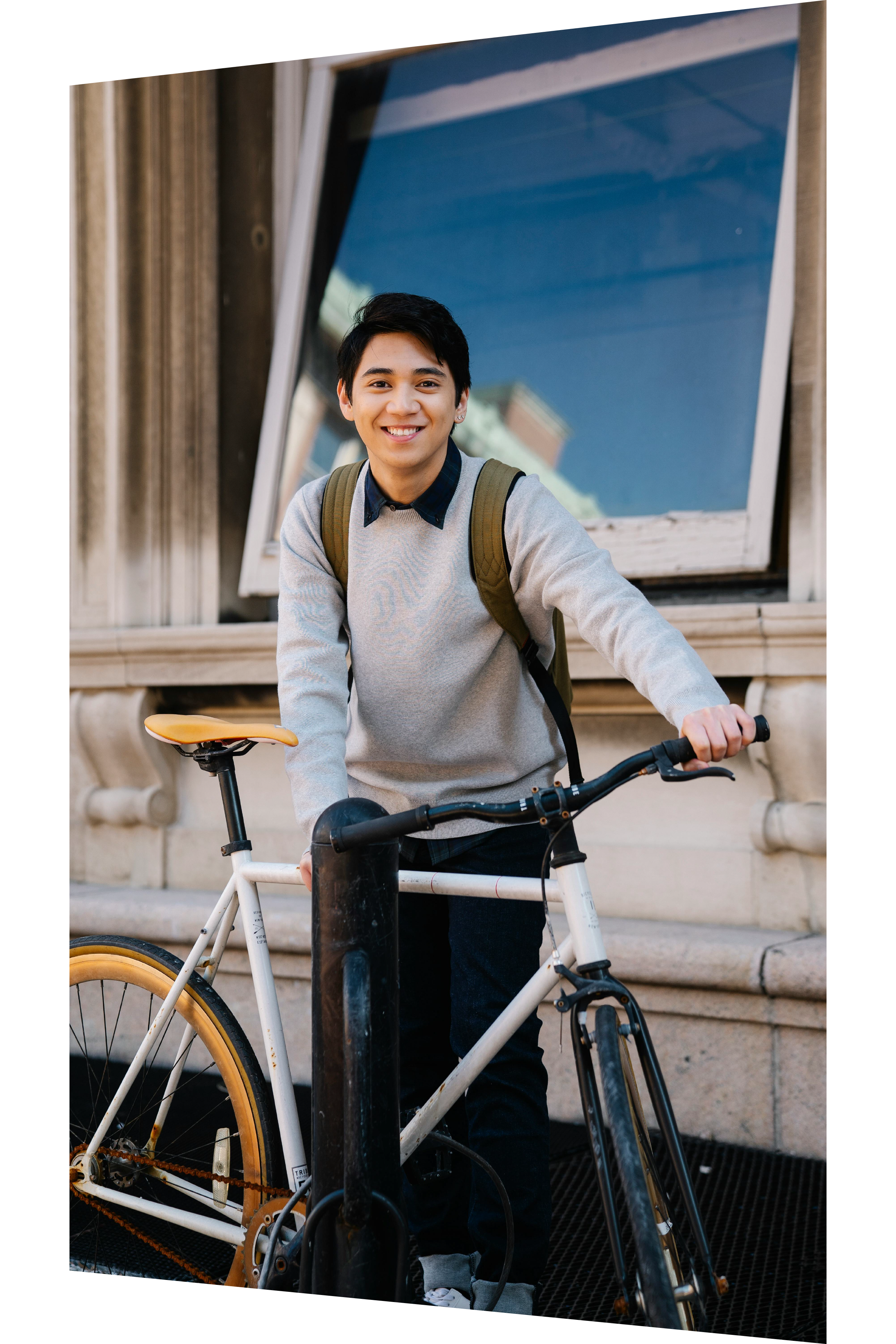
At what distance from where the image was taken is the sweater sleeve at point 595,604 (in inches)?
63.7

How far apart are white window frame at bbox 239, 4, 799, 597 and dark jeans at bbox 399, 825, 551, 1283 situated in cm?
133

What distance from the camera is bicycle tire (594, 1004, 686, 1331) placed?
1481 millimetres

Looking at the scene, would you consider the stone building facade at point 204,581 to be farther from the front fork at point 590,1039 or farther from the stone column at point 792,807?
the front fork at point 590,1039

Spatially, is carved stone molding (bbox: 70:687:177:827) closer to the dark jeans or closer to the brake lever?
the dark jeans

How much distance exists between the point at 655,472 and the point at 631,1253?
1784 mm

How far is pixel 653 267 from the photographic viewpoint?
3.15m

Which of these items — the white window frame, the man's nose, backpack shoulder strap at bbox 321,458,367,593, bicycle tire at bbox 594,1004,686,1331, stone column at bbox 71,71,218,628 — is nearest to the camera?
bicycle tire at bbox 594,1004,686,1331

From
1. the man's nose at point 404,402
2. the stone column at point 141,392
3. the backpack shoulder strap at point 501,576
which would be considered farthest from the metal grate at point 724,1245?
the man's nose at point 404,402

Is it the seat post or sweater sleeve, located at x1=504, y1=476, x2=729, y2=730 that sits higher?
sweater sleeve, located at x1=504, y1=476, x2=729, y2=730

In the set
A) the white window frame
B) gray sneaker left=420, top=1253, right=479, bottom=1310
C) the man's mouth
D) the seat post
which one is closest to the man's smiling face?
the man's mouth

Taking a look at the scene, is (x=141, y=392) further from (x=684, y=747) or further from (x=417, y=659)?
(x=684, y=747)

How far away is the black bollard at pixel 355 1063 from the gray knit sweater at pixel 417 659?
0.16 m

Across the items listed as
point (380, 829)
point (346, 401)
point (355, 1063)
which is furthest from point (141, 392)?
point (355, 1063)

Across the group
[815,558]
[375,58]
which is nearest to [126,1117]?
[815,558]
